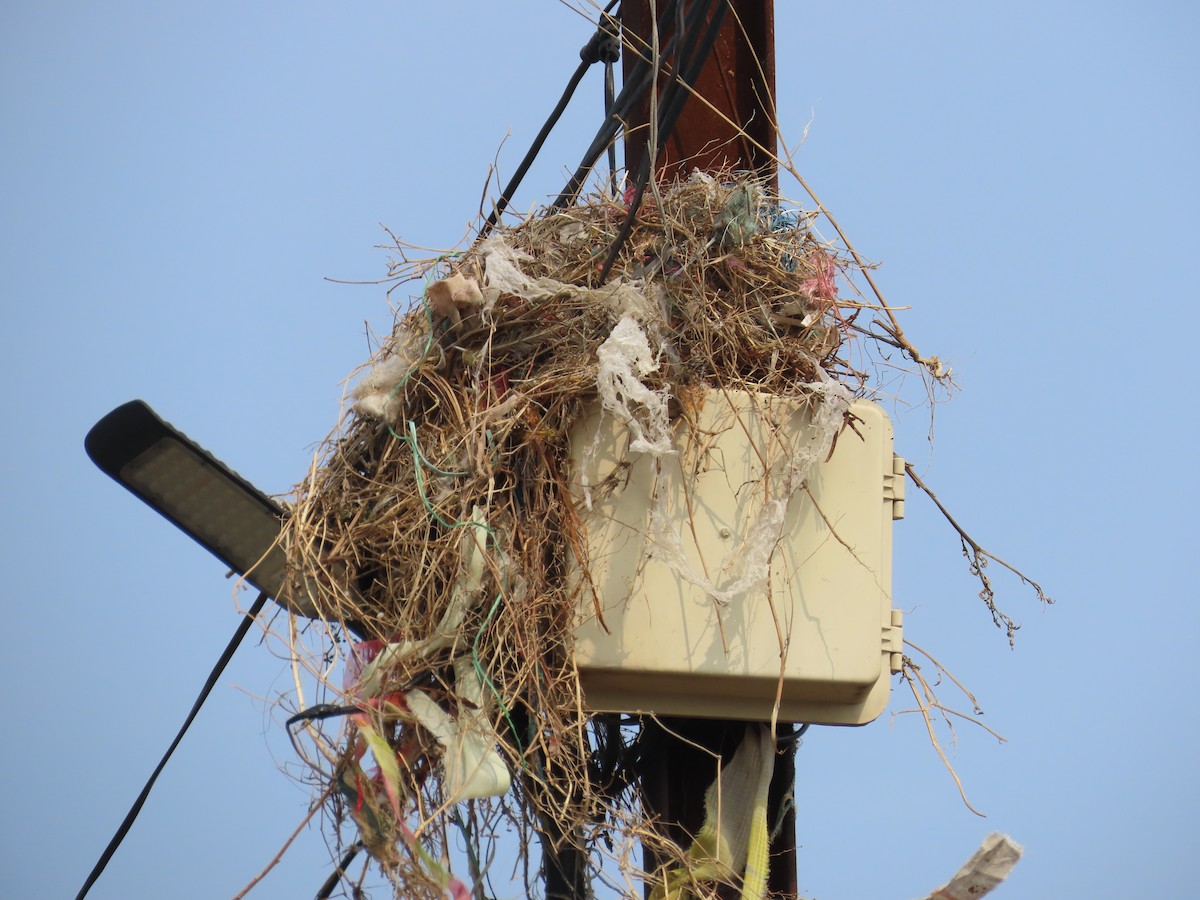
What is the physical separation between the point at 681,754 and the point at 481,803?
47 centimetres

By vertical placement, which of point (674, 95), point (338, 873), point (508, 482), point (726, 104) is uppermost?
point (726, 104)

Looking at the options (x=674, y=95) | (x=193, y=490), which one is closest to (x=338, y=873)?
(x=193, y=490)

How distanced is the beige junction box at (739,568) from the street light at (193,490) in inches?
19.6

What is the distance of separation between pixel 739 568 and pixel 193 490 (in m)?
0.85

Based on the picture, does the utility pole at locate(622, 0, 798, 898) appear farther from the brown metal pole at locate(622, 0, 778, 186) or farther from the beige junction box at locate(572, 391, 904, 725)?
the beige junction box at locate(572, 391, 904, 725)

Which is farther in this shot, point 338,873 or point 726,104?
point 726,104

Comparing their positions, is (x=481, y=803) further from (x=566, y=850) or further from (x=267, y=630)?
(x=267, y=630)

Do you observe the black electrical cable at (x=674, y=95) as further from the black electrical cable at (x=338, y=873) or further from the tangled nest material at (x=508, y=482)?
the black electrical cable at (x=338, y=873)

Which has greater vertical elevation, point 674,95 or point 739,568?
point 674,95

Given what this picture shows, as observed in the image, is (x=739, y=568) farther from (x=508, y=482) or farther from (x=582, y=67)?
(x=582, y=67)

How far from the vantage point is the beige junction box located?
7.97ft

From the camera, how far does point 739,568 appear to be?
2.46 m

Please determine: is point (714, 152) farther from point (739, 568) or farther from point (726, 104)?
point (739, 568)

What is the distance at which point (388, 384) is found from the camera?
107 inches
